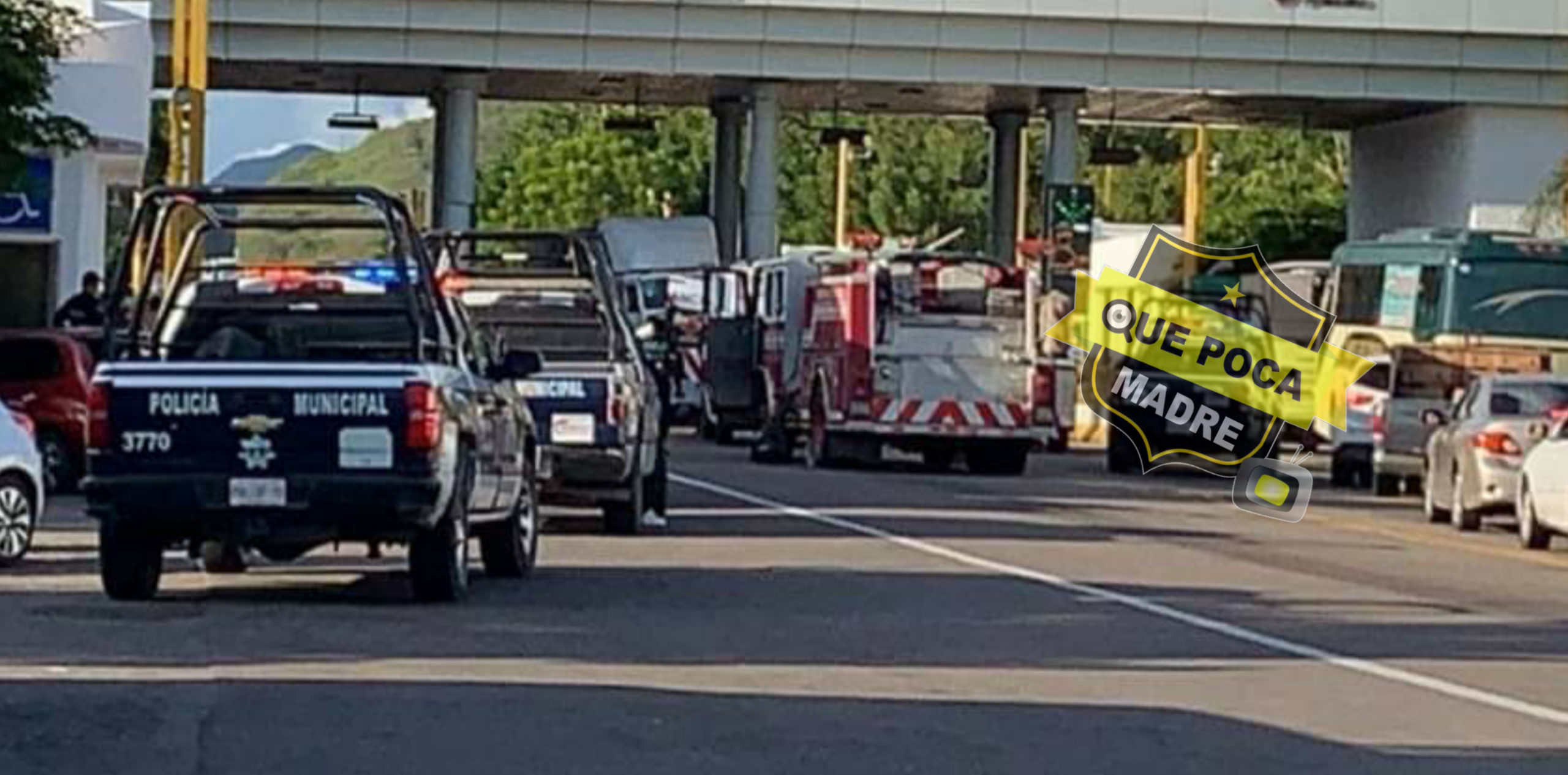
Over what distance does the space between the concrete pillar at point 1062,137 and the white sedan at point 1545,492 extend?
32.6m

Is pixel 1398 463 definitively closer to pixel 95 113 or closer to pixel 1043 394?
pixel 1043 394

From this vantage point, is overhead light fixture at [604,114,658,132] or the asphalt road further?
overhead light fixture at [604,114,658,132]

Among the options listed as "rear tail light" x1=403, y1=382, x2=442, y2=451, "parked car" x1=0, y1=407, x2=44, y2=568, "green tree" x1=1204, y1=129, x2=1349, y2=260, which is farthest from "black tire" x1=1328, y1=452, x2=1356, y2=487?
"green tree" x1=1204, y1=129, x2=1349, y2=260

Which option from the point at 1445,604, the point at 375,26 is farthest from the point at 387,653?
the point at 375,26

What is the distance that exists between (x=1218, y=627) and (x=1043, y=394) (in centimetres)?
1986

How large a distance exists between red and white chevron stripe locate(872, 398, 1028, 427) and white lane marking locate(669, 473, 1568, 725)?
8792 mm

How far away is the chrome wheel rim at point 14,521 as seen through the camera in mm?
21328

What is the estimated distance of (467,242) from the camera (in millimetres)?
25703

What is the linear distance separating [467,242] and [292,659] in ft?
35.5

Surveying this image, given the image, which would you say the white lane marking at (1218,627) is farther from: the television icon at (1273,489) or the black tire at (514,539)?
the television icon at (1273,489)

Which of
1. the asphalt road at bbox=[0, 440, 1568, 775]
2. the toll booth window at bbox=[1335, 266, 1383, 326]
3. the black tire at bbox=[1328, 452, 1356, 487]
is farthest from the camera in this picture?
the toll booth window at bbox=[1335, 266, 1383, 326]

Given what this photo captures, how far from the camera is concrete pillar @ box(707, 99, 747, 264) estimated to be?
65.4 m

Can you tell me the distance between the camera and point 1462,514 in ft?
99.2

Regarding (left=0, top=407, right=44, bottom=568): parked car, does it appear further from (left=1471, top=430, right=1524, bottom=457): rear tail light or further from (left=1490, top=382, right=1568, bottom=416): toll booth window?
(left=1490, top=382, right=1568, bottom=416): toll booth window
